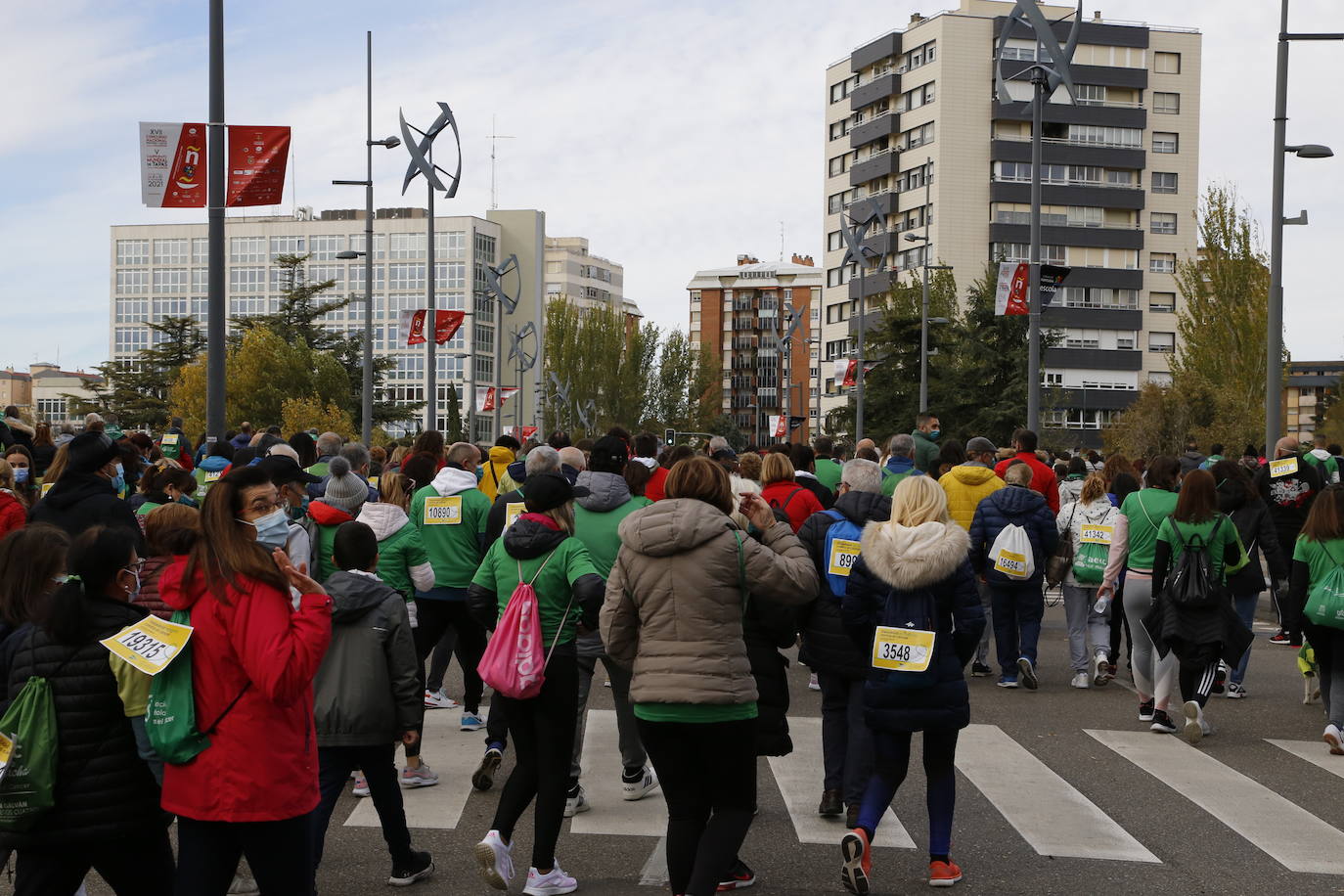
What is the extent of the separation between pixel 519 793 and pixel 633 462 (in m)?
2.33

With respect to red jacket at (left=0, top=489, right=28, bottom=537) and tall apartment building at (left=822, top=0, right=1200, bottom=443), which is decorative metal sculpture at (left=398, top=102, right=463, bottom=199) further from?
tall apartment building at (left=822, top=0, right=1200, bottom=443)

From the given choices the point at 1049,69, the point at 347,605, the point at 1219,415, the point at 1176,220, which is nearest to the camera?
the point at 347,605

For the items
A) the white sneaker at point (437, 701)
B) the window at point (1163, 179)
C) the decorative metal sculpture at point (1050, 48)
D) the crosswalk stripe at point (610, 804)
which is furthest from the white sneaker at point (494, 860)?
the window at point (1163, 179)

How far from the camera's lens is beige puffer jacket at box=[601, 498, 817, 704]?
5.71m

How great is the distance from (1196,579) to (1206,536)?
298mm

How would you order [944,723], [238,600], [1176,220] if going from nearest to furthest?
1. [238,600]
2. [944,723]
3. [1176,220]

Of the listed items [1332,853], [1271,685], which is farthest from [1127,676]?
[1332,853]

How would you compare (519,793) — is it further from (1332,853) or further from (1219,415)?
(1219,415)

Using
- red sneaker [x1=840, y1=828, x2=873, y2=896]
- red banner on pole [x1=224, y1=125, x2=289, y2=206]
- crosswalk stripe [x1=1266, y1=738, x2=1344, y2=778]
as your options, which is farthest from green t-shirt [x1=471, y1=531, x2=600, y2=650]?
red banner on pole [x1=224, y1=125, x2=289, y2=206]

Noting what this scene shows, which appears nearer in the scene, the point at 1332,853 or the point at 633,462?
the point at 1332,853

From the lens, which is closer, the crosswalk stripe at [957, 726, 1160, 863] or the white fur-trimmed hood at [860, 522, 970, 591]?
the white fur-trimmed hood at [860, 522, 970, 591]

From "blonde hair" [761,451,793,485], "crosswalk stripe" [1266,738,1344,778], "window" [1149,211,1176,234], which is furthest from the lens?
"window" [1149,211,1176,234]

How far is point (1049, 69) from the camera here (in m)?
23.8

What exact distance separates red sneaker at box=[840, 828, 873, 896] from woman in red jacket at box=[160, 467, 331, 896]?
9.28ft
